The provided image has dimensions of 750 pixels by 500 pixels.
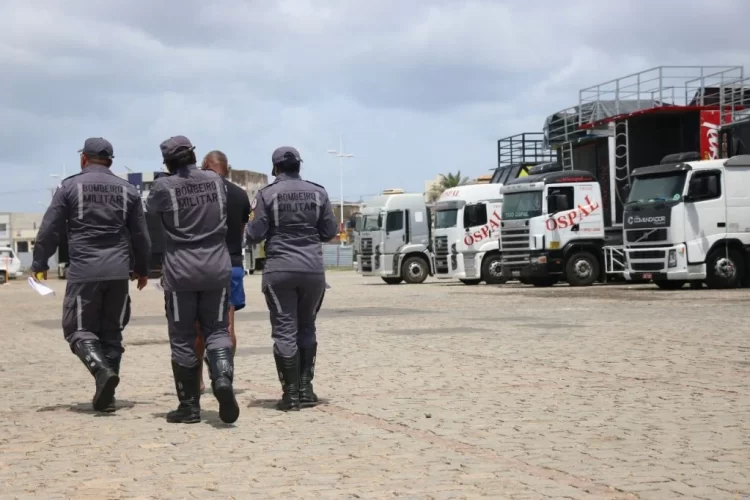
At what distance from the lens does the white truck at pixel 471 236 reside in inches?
1428

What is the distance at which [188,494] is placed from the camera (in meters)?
5.56

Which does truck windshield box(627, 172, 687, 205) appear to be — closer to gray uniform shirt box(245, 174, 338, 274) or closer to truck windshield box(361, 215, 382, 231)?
truck windshield box(361, 215, 382, 231)

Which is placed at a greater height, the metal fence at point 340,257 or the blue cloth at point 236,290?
the metal fence at point 340,257

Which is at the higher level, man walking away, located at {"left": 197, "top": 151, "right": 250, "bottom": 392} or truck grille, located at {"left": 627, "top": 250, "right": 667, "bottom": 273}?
man walking away, located at {"left": 197, "top": 151, "right": 250, "bottom": 392}

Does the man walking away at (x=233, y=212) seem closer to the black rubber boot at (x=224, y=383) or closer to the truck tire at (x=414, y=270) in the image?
the black rubber boot at (x=224, y=383)

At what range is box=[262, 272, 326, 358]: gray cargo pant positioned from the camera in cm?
856

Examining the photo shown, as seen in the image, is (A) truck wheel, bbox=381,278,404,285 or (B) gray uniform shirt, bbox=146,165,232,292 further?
(A) truck wheel, bbox=381,278,404,285

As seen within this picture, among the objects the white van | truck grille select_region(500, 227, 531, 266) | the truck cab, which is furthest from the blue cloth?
the white van

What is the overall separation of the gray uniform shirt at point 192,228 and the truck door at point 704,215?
21241 millimetres

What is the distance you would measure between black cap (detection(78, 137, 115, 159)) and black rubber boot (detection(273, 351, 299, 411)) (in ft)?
6.22

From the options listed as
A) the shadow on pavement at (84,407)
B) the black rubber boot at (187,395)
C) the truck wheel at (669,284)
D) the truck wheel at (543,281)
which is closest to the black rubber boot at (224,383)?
the black rubber boot at (187,395)

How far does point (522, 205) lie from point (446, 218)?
206 inches

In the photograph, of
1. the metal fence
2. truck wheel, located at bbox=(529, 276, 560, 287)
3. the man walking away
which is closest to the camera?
the man walking away

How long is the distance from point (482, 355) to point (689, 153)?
1851 centimetres
